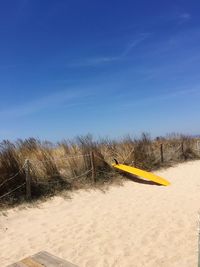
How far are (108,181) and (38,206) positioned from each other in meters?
3.24

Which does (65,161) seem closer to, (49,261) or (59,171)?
(59,171)

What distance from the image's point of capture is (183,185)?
36.1 ft

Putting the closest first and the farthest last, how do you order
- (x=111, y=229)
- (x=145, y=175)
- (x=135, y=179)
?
(x=111, y=229), (x=145, y=175), (x=135, y=179)

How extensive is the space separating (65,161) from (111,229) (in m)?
4.74

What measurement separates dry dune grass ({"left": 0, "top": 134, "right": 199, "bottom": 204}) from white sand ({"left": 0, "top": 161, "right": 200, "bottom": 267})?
2.38ft

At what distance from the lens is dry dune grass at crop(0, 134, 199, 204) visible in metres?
8.89

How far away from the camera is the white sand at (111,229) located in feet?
17.4

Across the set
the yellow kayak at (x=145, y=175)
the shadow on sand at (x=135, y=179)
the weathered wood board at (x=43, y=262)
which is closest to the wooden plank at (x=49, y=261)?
the weathered wood board at (x=43, y=262)

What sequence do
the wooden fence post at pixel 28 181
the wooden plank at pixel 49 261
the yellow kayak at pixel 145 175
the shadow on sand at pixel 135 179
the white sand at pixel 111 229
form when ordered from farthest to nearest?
the shadow on sand at pixel 135 179 < the yellow kayak at pixel 145 175 < the wooden fence post at pixel 28 181 < the white sand at pixel 111 229 < the wooden plank at pixel 49 261

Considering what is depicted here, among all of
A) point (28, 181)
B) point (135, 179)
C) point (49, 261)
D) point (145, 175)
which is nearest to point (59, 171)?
point (28, 181)

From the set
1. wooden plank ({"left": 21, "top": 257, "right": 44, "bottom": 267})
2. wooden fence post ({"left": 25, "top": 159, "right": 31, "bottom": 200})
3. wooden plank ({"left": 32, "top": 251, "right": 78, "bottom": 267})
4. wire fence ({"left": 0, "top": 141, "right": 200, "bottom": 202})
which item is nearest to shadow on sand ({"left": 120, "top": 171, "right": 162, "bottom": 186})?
wire fence ({"left": 0, "top": 141, "right": 200, "bottom": 202})

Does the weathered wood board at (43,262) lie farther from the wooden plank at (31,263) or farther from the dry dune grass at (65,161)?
the dry dune grass at (65,161)

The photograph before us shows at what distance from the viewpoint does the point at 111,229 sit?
665 cm

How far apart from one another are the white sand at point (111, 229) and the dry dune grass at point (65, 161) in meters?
0.73
